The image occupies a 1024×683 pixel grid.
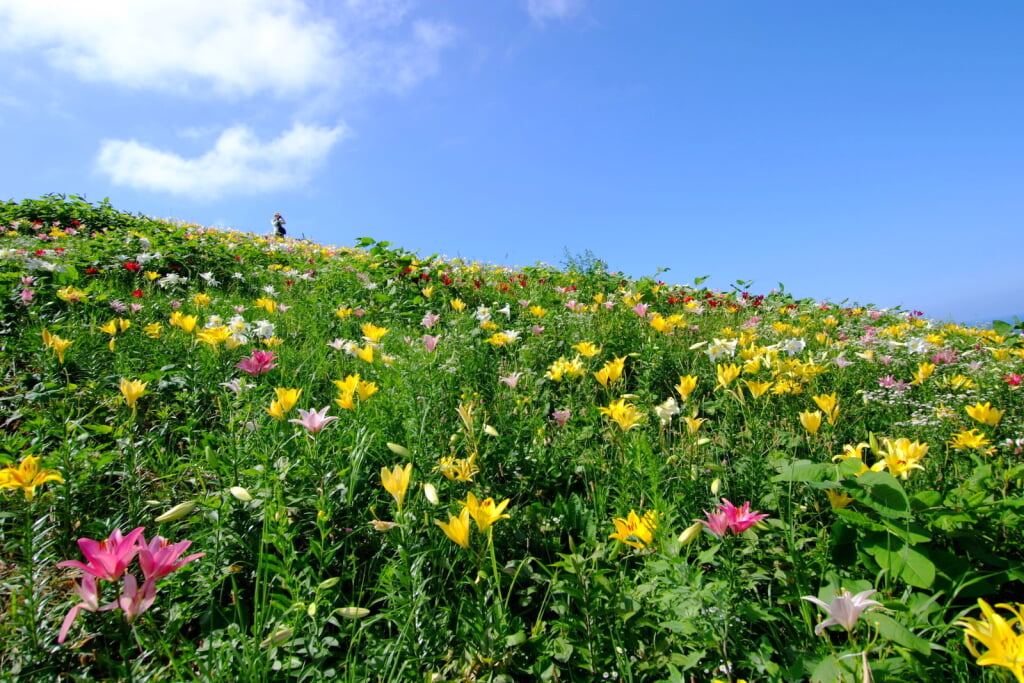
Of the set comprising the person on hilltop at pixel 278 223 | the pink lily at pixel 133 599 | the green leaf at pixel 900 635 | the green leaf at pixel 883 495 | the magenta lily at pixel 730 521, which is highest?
the person on hilltop at pixel 278 223

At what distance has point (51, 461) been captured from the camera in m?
1.82

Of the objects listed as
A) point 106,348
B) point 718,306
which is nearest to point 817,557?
point 106,348

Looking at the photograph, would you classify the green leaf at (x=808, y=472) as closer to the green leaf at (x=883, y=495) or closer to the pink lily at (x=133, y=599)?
the green leaf at (x=883, y=495)

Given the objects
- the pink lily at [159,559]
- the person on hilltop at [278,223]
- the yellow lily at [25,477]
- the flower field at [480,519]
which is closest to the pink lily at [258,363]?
the flower field at [480,519]

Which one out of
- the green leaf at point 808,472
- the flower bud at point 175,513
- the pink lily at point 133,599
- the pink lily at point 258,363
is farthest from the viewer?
the pink lily at point 258,363

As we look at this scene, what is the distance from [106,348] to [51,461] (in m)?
1.60

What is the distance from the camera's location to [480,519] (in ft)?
4.44

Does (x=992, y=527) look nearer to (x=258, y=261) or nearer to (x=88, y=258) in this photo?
(x=88, y=258)

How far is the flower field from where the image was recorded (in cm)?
121

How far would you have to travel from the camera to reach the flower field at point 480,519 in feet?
3.98

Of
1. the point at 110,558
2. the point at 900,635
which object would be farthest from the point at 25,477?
the point at 900,635

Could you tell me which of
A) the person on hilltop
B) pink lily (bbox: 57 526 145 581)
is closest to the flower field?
pink lily (bbox: 57 526 145 581)

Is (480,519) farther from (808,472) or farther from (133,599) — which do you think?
(808,472)

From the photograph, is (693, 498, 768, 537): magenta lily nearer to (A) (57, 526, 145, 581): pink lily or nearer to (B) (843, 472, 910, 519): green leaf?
(B) (843, 472, 910, 519): green leaf
